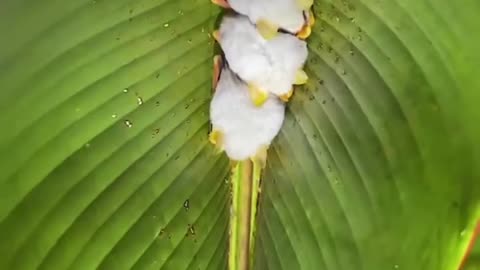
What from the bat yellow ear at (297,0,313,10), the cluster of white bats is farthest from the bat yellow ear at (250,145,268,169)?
the bat yellow ear at (297,0,313,10)

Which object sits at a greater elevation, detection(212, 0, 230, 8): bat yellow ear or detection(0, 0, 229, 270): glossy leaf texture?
detection(212, 0, 230, 8): bat yellow ear

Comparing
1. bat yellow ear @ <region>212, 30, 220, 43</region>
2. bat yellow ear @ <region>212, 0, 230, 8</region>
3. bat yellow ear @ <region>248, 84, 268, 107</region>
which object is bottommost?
bat yellow ear @ <region>248, 84, 268, 107</region>

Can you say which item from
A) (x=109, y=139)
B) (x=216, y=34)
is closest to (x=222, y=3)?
(x=216, y=34)

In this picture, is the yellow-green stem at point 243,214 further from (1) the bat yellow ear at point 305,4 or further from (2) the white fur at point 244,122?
(1) the bat yellow ear at point 305,4

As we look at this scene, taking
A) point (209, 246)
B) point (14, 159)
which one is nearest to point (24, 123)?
point (14, 159)

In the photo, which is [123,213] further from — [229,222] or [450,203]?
[450,203]

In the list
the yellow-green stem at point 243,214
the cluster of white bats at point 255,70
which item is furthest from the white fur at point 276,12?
the yellow-green stem at point 243,214

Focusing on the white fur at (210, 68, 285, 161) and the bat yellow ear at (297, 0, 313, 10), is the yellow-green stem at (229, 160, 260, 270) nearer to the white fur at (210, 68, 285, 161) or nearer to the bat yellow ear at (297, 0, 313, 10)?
the white fur at (210, 68, 285, 161)
